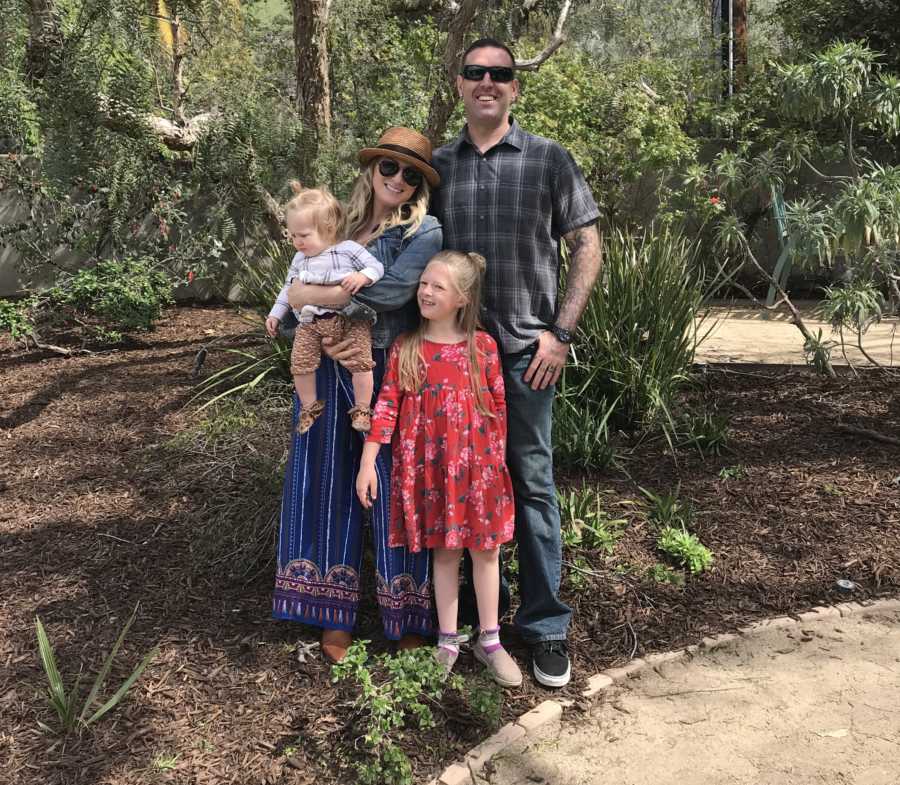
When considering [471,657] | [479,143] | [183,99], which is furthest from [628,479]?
[183,99]

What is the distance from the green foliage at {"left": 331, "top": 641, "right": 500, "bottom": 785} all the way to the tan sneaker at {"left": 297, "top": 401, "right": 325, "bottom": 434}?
0.70 meters

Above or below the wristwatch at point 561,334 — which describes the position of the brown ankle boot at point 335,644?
below

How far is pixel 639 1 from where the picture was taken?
20.0 metres

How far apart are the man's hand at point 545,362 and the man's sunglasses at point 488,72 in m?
0.78

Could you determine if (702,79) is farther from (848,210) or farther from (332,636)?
(332,636)

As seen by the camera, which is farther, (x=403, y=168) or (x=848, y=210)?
(x=848, y=210)

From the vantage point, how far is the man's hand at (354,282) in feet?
8.47

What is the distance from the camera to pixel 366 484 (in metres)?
2.75

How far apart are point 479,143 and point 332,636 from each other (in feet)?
5.61

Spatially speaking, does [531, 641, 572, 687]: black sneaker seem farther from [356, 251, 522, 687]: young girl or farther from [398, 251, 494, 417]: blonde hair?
[398, 251, 494, 417]: blonde hair

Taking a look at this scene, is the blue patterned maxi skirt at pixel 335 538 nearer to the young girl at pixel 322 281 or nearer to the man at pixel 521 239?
the young girl at pixel 322 281

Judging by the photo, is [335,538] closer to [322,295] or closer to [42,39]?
[322,295]

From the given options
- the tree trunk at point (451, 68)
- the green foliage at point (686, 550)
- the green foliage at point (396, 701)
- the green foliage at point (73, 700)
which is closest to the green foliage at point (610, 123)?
the tree trunk at point (451, 68)

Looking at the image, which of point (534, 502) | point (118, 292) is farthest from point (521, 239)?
point (118, 292)
